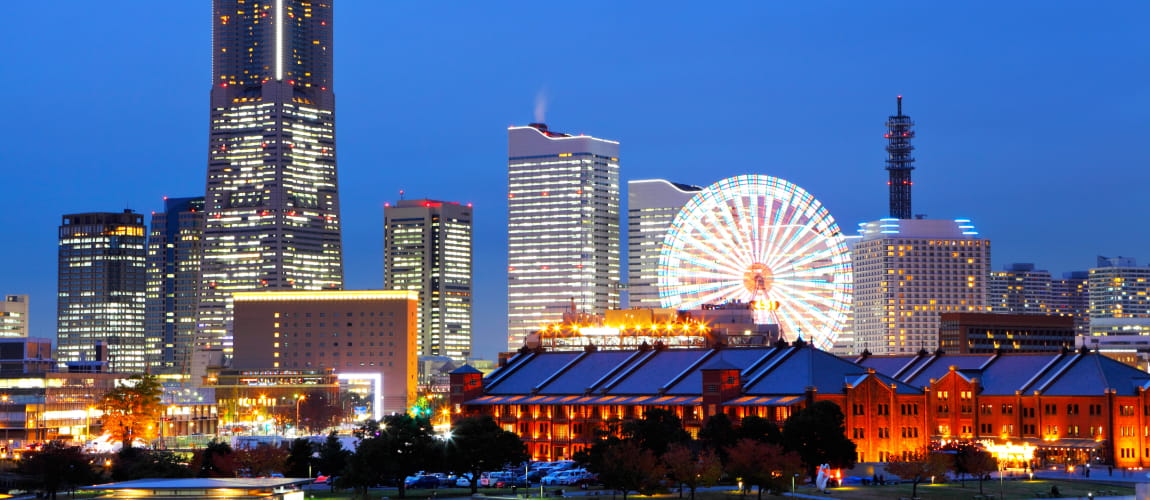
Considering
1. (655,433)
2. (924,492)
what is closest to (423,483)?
(655,433)

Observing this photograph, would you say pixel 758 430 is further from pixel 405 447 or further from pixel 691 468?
pixel 405 447

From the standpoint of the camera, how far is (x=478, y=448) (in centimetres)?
16012

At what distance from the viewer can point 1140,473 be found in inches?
7121

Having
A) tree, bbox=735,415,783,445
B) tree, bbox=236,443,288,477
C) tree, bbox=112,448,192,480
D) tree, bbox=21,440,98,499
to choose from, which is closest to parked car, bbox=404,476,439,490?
tree, bbox=236,443,288,477

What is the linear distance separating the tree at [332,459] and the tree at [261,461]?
401 centimetres

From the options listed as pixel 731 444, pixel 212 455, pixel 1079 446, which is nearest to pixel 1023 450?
pixel 1079 446

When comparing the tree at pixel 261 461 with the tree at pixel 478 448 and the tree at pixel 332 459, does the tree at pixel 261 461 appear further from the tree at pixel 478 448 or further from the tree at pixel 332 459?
the tree at pixel 478 448

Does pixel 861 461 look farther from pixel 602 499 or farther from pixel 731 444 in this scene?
A: pixel 602 499

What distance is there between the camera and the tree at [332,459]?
16227cm

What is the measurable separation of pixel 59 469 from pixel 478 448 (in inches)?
1478

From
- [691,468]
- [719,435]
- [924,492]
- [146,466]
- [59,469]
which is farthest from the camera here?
[719,435]

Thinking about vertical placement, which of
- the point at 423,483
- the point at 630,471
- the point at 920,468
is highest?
the point at 630,471

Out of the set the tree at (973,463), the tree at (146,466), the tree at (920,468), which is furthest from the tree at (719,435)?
the tree at (146,466)

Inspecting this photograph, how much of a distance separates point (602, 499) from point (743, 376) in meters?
57.2
